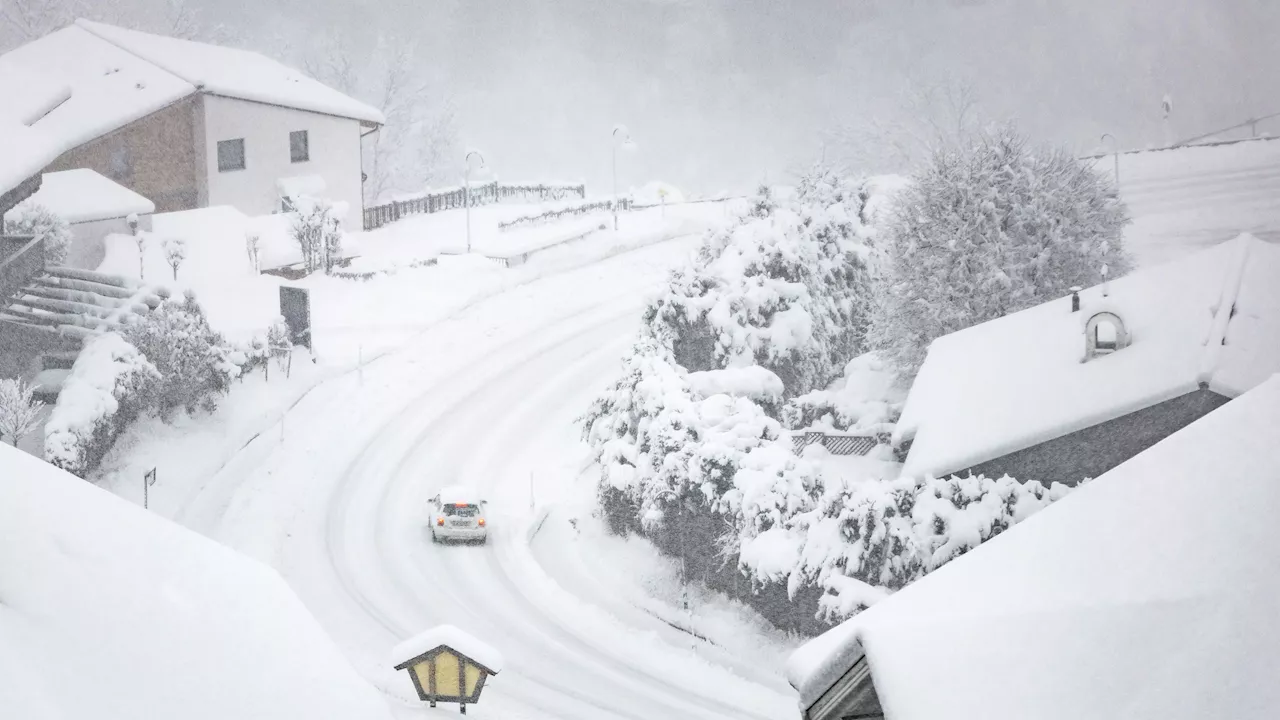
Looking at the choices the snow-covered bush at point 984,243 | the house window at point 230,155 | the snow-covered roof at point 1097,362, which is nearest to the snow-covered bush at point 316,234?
the house window at point 230,155

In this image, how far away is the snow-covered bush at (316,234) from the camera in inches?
1130

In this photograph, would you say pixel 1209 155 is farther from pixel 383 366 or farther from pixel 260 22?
pixel 260 22

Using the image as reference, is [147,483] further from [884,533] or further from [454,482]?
[884,533]

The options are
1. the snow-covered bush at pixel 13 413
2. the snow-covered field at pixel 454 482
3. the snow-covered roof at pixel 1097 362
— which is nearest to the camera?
the snow-covered roof at pixel 1097 362

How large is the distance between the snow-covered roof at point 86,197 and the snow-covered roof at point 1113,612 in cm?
2271

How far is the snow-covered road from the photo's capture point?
15.0 metres

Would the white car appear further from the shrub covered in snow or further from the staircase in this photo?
the staircase

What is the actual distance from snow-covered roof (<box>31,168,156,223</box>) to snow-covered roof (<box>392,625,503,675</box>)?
17.5 m

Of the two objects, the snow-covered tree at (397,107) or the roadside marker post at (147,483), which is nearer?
the roadside marker post at (147,483)

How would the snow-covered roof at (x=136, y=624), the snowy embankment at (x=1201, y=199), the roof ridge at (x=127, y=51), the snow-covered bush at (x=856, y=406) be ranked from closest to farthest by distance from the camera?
the snow-covered roof at (x=136, y=624), the snow-covered bush at (x=856, y=406), the roof ridge at (x=127, y=51), the snowy embankment at (x=1201, y=199)

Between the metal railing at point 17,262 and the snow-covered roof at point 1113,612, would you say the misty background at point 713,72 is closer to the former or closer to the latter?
the metal railing at point 17,262

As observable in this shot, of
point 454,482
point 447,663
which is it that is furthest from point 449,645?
point 454,482

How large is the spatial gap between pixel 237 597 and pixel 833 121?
4846cm

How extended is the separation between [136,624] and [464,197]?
116 feet
